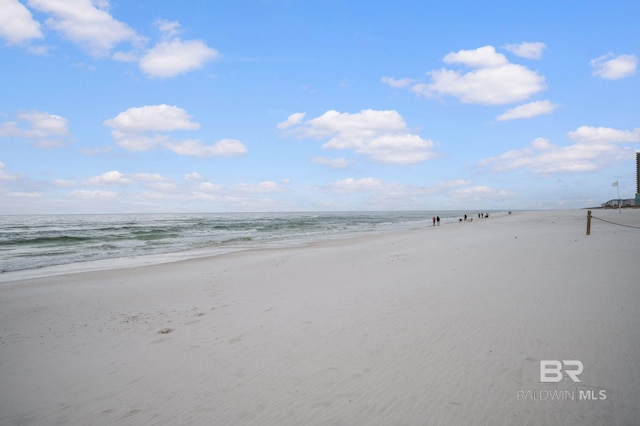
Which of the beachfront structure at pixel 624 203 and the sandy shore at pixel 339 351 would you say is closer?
the sandy shore at pixel 339 351

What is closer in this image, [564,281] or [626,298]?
[626,298]

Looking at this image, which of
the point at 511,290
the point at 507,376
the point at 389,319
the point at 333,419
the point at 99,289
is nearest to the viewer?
the point at 333,419

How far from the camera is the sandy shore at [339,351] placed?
12.0 ft

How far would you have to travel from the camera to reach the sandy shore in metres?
3.65

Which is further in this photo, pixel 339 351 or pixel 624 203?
pixel 624 203

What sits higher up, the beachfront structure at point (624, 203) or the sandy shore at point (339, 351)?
the beachfront structure at point (624, 203)

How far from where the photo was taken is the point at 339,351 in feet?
16.5

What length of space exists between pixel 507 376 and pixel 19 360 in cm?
697

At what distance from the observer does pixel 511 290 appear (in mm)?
7516

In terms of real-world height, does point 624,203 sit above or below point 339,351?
above

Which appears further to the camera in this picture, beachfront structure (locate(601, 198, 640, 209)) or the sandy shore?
beachfront structure (locate(601, 198, 640, 209))

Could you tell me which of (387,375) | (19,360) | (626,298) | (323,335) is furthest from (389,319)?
(19,360)

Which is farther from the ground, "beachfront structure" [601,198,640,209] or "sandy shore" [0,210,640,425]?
"beachfront structure" [601,198,640,209]

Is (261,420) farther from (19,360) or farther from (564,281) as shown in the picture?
(564,281)
